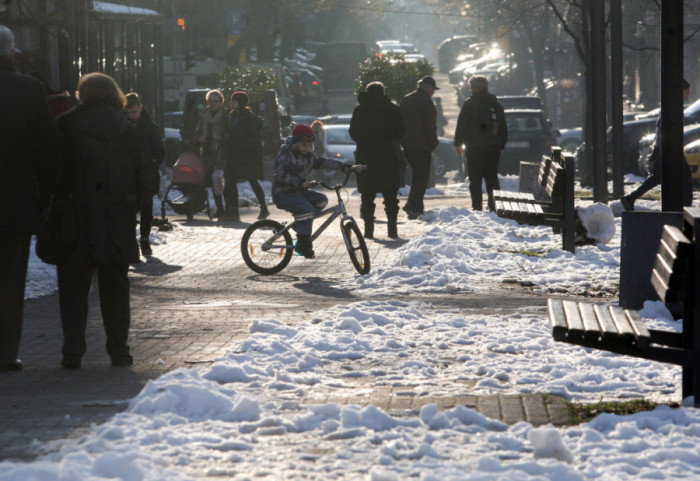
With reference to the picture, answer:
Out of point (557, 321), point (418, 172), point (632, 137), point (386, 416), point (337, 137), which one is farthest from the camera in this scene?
point (337, 137)

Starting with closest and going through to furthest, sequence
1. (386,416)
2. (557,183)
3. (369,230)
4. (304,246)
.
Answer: (386,416) < (304,246) < (557,183) < (369,230)

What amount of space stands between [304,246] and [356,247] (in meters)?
0.65

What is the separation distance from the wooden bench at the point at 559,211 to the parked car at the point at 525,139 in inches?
645

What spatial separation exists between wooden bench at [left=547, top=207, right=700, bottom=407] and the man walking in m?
11.3

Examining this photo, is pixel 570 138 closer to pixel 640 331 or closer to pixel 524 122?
pixel 524 122

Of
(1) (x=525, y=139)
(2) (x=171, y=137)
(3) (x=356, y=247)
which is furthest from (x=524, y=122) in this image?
(3) (x=356, y=247)

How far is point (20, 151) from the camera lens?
7.27 metres

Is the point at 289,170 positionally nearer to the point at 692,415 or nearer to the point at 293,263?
the point at 293,263

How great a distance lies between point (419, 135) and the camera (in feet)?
56.7

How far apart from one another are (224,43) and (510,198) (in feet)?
155

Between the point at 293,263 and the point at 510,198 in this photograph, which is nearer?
the point at 293,263

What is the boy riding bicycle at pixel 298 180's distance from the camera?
39.0 ft

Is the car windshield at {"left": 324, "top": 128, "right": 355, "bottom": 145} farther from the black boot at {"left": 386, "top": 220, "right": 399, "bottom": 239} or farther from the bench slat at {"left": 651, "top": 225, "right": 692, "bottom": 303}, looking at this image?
the bench slat at {"left": 651, "top": 225, "right": 692, "bottom": 303}

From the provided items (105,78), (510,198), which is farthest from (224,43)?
(105,78)
